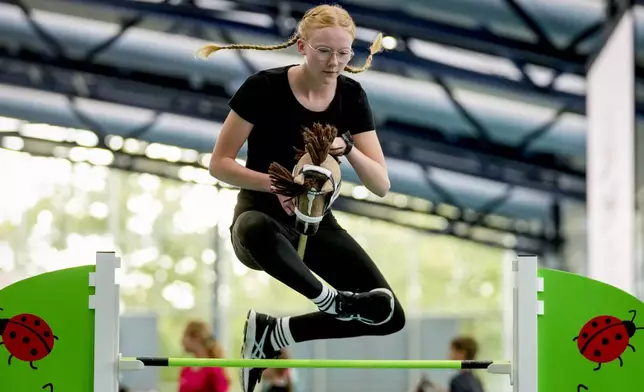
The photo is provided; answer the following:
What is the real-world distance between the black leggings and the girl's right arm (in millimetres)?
80

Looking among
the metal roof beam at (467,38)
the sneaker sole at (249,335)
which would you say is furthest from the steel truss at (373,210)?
the sneaker sole at (249,335)

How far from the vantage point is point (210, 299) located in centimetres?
1482

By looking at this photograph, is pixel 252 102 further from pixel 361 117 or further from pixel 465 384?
pixel 465 384

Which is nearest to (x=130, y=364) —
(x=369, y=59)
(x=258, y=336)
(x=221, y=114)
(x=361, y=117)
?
(x=258, y=336)

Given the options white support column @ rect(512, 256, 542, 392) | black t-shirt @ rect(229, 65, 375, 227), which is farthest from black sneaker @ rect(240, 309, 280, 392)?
white support column @ rect(512, 256, 542, 392)

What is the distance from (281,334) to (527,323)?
2.18ft

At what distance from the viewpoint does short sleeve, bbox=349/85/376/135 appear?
3.10 metres

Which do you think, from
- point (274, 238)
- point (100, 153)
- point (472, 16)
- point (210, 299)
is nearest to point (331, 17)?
point (274, 238)

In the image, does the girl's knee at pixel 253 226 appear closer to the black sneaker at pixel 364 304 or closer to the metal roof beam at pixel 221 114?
the black sneaker at pixel 364 304

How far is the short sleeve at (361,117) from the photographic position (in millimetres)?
3098

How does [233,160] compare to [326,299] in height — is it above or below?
above

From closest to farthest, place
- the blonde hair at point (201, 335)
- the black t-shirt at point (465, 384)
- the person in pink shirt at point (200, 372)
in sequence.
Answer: the person in pink shirt at point (200, 372), the black t-shirt at point (465, 384), the blonde hair at point (201, 335)

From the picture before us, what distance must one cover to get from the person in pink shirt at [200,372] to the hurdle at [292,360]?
245 cm

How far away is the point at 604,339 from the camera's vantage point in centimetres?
297
